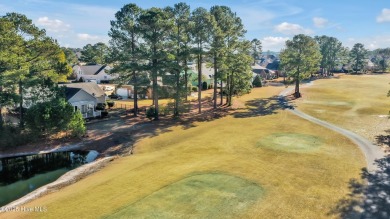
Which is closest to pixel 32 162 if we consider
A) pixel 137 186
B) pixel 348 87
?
pixel 137 186

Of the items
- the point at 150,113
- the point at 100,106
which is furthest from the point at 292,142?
the point at 100,106

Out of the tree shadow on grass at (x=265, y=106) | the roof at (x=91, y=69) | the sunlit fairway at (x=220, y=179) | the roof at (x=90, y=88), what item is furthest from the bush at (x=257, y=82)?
the sunlit fairway at (x=220, y=179)

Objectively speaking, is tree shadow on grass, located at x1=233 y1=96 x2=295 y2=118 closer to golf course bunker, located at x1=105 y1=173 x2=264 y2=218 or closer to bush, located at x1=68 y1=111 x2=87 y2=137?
bush, located at x1=68 y1=111 x2=87 y2=137

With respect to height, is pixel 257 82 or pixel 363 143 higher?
pixel 257 82

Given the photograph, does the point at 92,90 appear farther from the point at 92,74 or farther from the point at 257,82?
the point at 257,82

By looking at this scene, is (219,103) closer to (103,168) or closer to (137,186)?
(103,168)

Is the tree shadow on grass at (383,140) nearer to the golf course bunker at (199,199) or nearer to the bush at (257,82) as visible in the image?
the golf course bunker at (199,199)

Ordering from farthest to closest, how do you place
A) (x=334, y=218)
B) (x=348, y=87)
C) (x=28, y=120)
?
1. (x=348, y=87)
2. (x=28, y=120)
3. (x=334, y=218)
